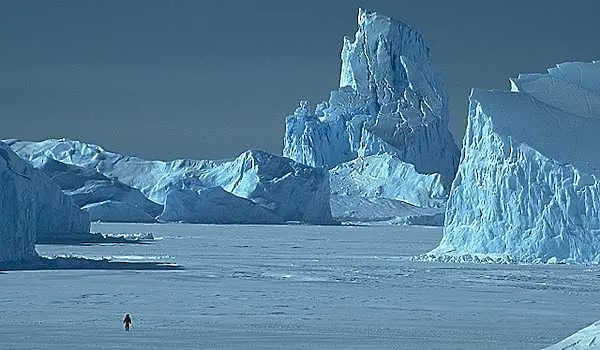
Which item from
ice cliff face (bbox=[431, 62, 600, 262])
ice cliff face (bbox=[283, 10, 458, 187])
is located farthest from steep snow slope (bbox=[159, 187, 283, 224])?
ice cliff face (bbox=[431, 62, 600, 262])

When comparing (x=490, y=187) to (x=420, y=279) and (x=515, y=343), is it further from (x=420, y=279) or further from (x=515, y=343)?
(x=515, y=343)

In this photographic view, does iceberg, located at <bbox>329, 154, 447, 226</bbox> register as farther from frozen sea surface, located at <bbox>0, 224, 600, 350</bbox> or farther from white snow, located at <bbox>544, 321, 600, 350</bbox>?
white snow, located at <bbox>544, 321, 600, 350</bbox>

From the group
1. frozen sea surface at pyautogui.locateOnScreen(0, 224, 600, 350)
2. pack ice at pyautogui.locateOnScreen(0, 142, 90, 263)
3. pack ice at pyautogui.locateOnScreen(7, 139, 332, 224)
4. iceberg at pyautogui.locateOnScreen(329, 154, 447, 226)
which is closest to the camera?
frozen sea surface at pyautogui.locateOnScreen(0, 224, 600, 350)

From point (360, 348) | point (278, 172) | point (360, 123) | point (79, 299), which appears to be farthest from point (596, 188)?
point (360, 123)

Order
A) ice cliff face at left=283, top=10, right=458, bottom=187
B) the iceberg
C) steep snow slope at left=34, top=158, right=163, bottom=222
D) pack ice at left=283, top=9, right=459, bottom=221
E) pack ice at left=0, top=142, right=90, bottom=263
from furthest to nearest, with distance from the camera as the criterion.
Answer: ice cliff face at left=283, top=10, right=458, bottom=187
pack ice at left=283, top=9, right=459, bottom=221
the iceberg
steep snow slope at left=34, top=158, right=163, bottom=222
pack ice at left=0, top=142, right=90, bottom=263

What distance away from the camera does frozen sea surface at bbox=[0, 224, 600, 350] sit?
13586 millimetres

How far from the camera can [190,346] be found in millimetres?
12789

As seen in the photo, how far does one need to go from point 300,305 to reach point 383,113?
6333 centimetres

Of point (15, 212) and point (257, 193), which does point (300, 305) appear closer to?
point (15, 212)

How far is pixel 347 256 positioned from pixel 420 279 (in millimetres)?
8995

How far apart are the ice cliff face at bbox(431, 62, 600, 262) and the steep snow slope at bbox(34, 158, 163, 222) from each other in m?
34.1

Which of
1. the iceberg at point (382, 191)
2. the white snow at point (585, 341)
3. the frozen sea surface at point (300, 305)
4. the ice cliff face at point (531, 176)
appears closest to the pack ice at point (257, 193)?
the iceberg at point (382, 191)

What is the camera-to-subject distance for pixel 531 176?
93.1 ft

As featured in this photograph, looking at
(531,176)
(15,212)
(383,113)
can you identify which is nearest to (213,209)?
(383,113)
